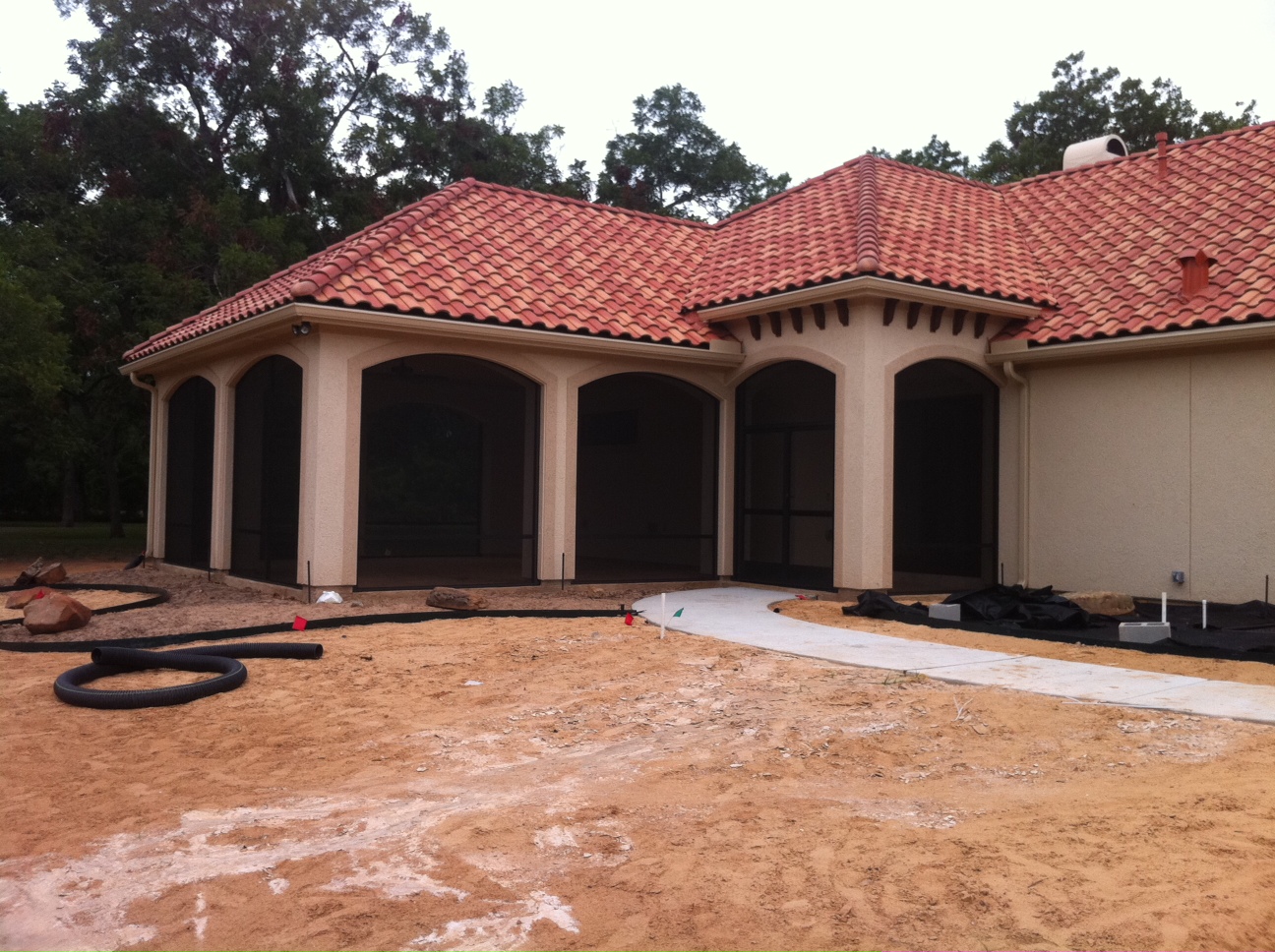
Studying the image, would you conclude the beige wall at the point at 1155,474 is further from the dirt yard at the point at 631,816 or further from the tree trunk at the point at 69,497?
the tree trunk at the point at 69,497

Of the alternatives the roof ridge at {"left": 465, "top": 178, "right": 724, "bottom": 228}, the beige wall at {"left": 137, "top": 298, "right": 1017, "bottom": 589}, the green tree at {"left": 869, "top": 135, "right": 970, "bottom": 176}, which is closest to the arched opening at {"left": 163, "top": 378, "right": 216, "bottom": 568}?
the beige wall at {"left": 137, "top": 298, "right": 1017, "bottom": 589}

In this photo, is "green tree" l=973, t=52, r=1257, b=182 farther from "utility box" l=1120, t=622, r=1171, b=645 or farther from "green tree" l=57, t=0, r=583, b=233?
"utility box" l=1120, t=622, r=1171, b=645

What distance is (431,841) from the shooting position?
4.61 meters

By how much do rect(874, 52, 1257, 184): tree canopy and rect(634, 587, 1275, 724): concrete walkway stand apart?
29.0 m

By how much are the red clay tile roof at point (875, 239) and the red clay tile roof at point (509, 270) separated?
2.37ft

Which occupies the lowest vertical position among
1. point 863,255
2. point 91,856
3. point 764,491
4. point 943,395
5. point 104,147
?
point 91,856

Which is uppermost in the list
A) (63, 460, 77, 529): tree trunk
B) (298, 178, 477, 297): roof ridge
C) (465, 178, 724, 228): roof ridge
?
(465, 178, 724, 228): roof ridge

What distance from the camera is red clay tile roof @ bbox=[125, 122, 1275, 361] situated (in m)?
12.9

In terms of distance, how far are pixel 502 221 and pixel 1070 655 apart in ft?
33.8

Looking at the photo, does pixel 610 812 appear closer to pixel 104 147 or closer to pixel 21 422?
pixel 21 422

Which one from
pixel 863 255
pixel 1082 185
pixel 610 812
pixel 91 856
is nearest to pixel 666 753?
pixel 610 812

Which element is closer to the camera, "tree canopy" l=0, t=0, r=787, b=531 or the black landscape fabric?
the black landscape fabric

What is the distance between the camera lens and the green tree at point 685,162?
1614 inches

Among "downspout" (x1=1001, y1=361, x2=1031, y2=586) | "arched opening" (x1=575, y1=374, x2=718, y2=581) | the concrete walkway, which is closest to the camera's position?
the concrete walkway
